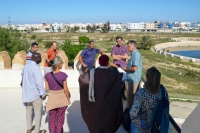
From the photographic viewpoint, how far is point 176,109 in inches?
498

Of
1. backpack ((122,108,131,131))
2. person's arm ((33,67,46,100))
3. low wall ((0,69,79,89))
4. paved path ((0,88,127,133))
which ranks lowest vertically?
paved path ((0,88,127,133))

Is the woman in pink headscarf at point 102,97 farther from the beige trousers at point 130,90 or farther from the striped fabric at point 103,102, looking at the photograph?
the beige trousers at point 130,90

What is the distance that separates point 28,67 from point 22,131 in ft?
4.50

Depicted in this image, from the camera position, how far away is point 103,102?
3.15m

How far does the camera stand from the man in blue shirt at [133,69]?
389cm

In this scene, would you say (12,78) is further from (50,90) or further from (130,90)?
(130,90)

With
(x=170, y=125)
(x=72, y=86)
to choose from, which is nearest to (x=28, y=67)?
(x=170, y=125)

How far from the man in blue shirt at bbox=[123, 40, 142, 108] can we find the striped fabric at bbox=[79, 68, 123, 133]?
2.42 feet

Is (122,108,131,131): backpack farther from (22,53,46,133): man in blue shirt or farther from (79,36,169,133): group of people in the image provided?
(22,53,46,133): man in blue shirt

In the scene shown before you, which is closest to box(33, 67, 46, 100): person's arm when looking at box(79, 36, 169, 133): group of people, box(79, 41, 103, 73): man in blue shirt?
box(79, 36, 169, 133): group of people

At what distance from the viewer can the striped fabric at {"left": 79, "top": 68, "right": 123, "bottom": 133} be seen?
10.2ft

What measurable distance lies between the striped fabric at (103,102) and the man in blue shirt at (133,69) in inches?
29.1

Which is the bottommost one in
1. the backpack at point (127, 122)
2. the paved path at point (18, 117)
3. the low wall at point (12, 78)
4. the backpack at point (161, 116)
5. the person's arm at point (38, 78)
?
the paved path at point (18, 117)

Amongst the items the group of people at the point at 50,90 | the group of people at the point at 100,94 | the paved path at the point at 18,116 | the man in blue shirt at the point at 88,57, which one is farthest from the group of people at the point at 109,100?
the man in blue shirt at the point at 88,57
